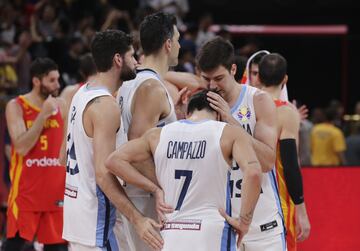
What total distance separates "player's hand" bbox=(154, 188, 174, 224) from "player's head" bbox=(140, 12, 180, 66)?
123 centimetres

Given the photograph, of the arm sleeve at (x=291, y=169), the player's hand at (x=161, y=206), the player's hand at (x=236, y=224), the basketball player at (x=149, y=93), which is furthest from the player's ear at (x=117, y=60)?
the arm sleeve at (x=291, y=169)

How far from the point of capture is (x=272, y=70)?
7.51m

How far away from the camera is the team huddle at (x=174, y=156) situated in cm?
554

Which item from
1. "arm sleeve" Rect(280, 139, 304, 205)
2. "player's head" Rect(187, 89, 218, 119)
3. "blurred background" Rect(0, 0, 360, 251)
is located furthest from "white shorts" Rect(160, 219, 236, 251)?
"blurred background" Rect(0, 0, 360, 251)

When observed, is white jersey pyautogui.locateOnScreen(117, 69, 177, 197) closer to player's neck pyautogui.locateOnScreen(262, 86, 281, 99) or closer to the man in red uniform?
player's neck pyautogui.locateOnScreen(262, 86, 281, 99)

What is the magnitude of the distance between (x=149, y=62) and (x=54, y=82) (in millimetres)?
2988

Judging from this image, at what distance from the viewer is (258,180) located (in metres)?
5.51

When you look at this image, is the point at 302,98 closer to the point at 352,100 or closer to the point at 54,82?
the point at 352,100

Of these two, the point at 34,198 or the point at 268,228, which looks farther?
the point at 34,198

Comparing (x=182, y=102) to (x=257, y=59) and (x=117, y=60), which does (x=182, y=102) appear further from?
(x=257, y=59)

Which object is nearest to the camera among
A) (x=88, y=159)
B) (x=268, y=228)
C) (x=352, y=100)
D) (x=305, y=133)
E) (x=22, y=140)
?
(x=88, y=159)

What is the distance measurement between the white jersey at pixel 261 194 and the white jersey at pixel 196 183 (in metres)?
0.94

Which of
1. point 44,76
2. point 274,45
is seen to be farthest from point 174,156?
point 274,45

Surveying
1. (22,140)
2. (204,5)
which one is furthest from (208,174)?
(204,5)
